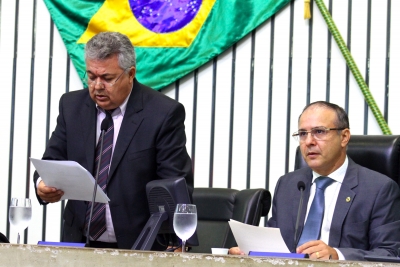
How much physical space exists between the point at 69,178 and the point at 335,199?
107cm

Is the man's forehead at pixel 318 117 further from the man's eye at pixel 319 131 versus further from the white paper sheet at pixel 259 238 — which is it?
the white paper sheet at pixel 259 238

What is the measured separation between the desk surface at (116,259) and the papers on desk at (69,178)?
570 millimetres

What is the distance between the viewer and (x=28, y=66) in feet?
13.8

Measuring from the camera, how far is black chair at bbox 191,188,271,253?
3041 mm

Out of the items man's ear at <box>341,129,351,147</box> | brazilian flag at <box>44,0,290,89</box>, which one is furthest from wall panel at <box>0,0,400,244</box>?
man's ear at <box>341,129,351,147</box>

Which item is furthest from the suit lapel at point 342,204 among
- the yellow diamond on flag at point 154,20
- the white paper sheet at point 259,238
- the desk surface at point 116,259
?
the yellow diamond on flag at point 154,20

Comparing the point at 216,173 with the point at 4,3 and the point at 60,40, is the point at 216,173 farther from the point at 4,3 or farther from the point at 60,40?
the point at 4,3

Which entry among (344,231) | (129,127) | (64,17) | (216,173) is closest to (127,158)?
(129,127)

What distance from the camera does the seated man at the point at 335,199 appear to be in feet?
8.62

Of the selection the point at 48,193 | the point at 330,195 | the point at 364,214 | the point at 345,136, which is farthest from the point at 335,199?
the point at 48,193

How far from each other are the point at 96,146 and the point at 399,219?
1.20 metres

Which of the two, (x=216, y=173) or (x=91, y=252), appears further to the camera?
(x=216, y=173)

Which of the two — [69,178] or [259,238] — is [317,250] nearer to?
[259,238]

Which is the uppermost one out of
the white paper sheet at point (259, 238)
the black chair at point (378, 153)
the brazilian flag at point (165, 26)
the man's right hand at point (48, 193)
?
the brazilian flag at point (165, 26)
